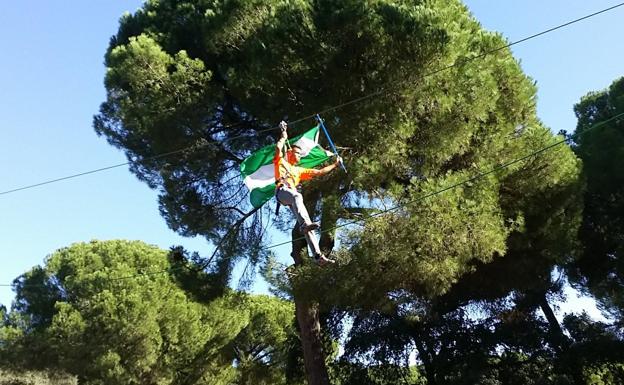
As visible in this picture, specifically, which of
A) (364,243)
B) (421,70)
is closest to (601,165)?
(421,70)

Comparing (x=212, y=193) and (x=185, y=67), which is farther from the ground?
(x=185, y=67)

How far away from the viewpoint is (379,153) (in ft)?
22.1

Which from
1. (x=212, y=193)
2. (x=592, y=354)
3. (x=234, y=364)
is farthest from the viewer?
(x=234, y=364)

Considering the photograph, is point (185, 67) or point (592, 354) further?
point (592, 354)

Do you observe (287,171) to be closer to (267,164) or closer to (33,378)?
(267,164)

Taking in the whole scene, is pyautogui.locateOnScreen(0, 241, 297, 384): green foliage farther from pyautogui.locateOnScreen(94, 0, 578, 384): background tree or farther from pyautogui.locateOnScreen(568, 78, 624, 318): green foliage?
pyautogui.locateOnScreen(568, 78, 624, 318): green foliage

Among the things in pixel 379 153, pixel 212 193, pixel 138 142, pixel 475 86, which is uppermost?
pixel 138 142

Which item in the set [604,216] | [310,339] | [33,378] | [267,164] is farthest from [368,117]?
[33,378]

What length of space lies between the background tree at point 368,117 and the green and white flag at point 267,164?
1134 mm

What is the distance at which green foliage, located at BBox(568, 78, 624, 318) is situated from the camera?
10.0 meters

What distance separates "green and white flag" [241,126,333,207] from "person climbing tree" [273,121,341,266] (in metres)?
0.13

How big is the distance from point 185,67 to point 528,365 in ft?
26.8

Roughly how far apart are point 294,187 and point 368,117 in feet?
7.57

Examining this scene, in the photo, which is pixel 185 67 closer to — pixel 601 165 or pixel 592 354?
pixel 601 165
